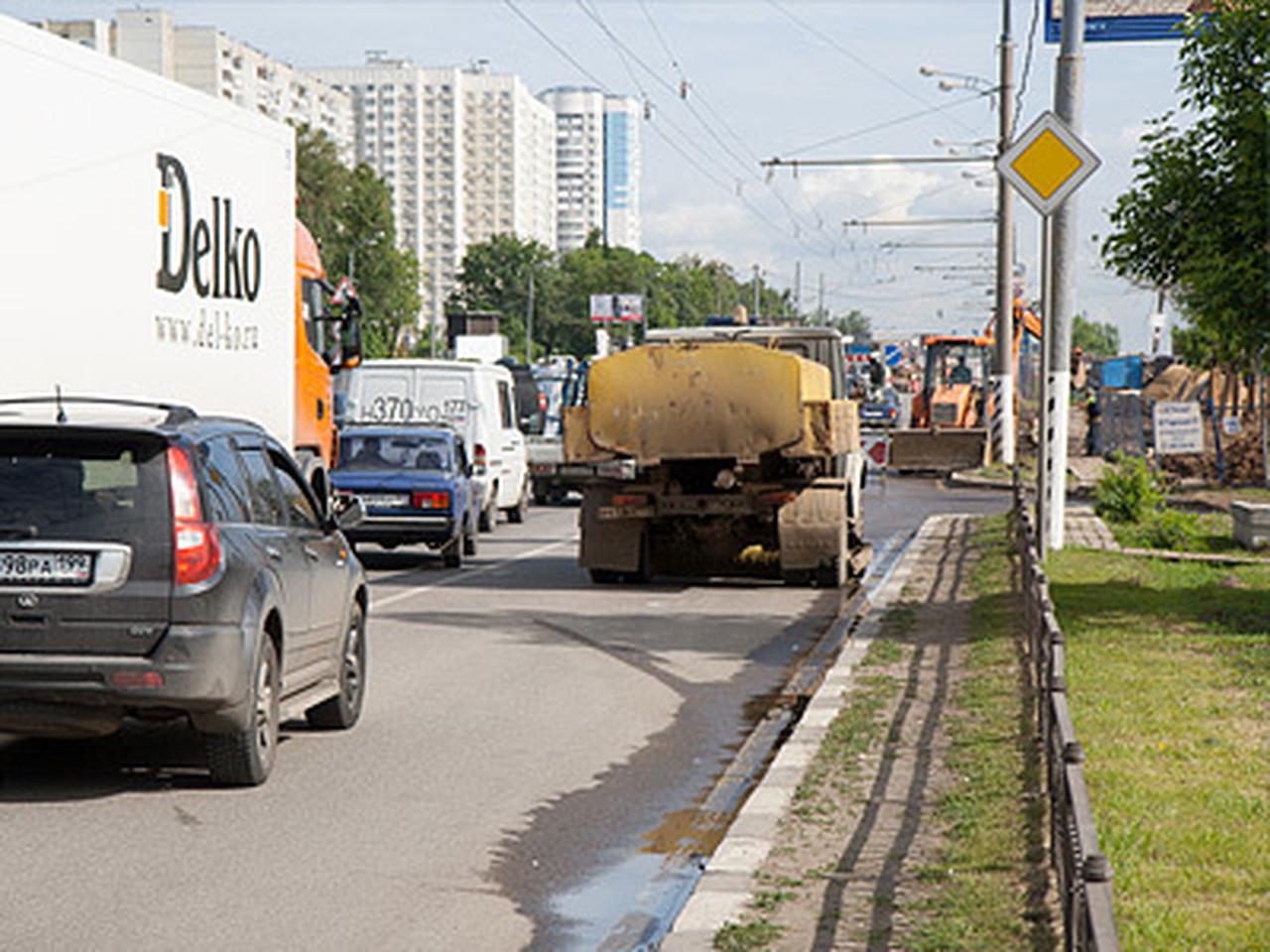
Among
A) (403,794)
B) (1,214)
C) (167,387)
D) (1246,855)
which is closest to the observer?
(1246,855)

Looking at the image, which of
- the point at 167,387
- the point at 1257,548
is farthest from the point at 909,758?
the point at 1257,548

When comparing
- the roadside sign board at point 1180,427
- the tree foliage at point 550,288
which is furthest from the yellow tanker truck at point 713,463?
the tree foliage at point 550,288

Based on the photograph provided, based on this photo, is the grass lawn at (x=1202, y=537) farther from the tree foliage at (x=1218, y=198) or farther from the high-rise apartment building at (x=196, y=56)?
the high-rise apartment building at (x=196, y=56)

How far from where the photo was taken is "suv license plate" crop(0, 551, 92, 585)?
30.3ft

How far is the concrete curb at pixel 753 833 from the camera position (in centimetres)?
684

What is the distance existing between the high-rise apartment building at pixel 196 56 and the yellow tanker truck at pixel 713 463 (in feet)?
349

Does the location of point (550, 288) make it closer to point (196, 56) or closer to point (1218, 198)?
point (196, 56)

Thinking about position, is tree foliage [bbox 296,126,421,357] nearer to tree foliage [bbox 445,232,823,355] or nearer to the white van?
tree foliage [bbox 445,232,823,355]

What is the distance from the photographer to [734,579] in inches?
907

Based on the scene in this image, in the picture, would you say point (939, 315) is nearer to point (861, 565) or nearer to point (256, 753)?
point (861, 565)

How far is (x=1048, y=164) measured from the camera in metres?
16.4

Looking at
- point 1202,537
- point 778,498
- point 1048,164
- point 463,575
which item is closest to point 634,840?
point 1048,164

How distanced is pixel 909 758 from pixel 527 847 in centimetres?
242

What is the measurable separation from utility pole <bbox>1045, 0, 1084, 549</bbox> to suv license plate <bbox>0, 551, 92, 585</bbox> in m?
13.1
